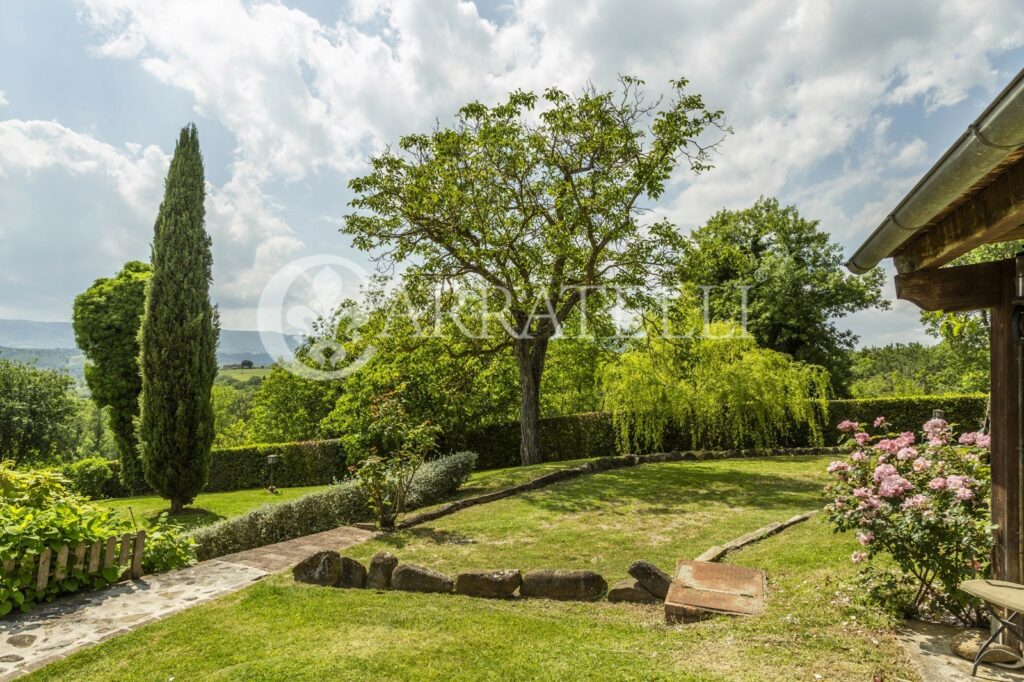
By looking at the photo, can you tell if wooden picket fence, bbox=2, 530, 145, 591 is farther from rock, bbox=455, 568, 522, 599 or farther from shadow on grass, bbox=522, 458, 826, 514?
shadow on grass, bbox=522, 458, 826, 514

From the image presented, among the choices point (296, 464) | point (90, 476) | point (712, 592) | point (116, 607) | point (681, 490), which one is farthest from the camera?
point (296, 464)

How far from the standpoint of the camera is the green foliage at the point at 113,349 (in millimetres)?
17344

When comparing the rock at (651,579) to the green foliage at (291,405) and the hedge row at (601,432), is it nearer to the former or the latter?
the hedge row at (601,432)

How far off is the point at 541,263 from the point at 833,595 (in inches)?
419

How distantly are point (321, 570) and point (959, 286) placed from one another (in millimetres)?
5927

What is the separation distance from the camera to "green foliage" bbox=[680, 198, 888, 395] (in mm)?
26125

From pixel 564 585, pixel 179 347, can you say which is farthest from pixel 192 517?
pixel 564 585

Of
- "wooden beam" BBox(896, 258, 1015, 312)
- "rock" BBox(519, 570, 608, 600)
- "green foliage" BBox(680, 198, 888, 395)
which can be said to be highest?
"green foliage" BBox(680, 198, 888, 395)

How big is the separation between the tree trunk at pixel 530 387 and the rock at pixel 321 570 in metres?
9.41

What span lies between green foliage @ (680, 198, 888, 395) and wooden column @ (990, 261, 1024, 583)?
22.6m

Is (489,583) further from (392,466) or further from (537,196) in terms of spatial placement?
(537,196)

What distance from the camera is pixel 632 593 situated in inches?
205

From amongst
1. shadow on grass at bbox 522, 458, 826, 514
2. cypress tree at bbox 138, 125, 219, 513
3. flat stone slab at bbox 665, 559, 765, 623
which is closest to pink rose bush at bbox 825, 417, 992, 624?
flat stone slab at bbox 665, 559, 765, 623

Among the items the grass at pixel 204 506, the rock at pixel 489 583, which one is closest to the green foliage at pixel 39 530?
the rock at pixel 489 583
